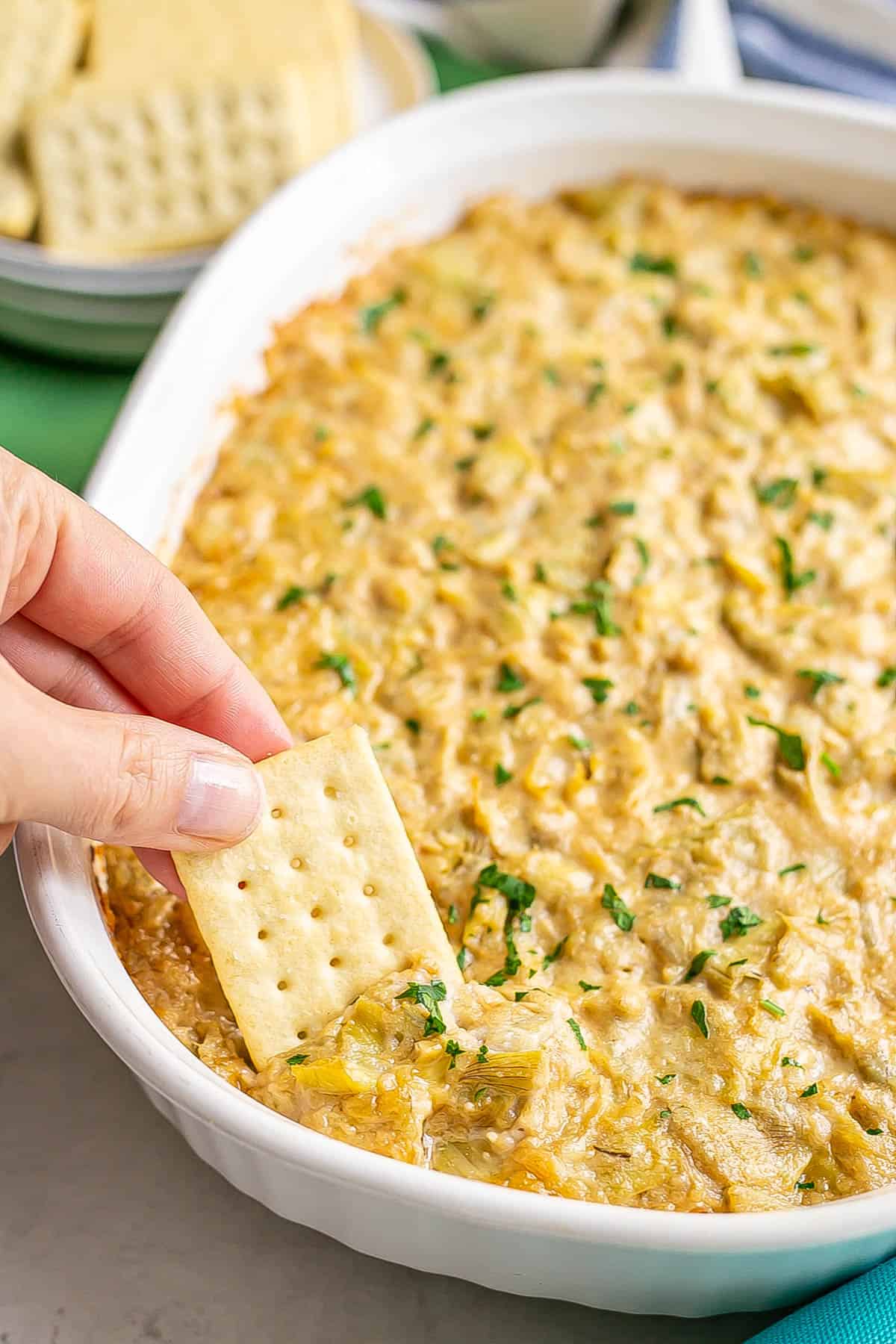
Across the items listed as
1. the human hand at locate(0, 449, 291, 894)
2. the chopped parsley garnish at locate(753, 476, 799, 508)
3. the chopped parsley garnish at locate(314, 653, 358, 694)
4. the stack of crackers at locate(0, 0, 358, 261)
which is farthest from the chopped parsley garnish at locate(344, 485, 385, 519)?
the stack of crackers at locate(0, 0, 358, 261)

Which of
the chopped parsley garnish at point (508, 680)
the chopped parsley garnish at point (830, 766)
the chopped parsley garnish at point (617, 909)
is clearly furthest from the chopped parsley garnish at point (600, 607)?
the chopped parsley garnish at point (617, 909)

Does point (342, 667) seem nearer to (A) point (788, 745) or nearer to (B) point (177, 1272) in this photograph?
(A) point (788, 745)

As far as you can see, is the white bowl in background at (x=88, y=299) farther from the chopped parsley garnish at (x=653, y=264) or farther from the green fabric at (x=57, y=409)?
the chopped parsley garnish at (x=653, y=264)

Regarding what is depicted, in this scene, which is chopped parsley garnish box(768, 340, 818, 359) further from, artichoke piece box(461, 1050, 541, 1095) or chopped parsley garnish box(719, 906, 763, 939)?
artichoke piece box(461, 1050, 541, 1095)

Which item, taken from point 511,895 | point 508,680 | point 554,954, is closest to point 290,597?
point 508,680

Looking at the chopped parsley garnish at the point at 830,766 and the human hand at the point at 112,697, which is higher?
the human hand at the point at 112,697

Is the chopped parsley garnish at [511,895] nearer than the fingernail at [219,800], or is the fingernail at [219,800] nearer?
the fingernail at [219,800]
